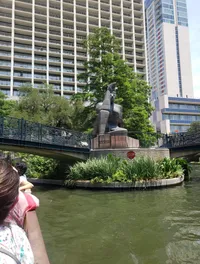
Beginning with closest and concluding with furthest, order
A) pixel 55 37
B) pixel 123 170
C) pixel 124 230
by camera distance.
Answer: pixel 124 230 → pixel 123 170 → pixel 55 37

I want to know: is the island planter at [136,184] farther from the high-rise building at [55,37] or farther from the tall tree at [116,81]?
the high-rise building at [55,37]

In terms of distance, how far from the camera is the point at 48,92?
35.6 metres

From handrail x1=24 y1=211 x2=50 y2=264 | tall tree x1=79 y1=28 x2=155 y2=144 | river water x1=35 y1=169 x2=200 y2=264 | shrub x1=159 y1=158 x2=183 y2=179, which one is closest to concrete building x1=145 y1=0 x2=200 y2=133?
tall tree x1=79 y1=28 x2=155 y2=144

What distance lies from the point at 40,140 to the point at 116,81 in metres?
11.3

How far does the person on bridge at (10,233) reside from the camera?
0.95 meters

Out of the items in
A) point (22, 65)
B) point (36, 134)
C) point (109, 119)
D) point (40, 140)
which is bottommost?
point (40, 140)

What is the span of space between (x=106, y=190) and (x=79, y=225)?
18.5 feet

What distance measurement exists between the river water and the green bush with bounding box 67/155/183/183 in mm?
2726

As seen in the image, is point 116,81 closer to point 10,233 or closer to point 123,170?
point 123,170

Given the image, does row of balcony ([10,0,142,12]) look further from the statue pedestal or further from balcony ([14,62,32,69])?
the statue pedestal

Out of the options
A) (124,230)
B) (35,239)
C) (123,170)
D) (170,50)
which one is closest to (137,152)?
(123,170)

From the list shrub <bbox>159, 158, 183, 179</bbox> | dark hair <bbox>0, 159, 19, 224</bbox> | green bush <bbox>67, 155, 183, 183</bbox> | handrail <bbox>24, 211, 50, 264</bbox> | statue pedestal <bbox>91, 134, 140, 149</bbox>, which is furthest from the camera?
statue pedestal <bbox>91, 134, 140, 149</bbox>

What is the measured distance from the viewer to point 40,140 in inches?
528

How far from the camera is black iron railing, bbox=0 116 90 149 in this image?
12.5m
